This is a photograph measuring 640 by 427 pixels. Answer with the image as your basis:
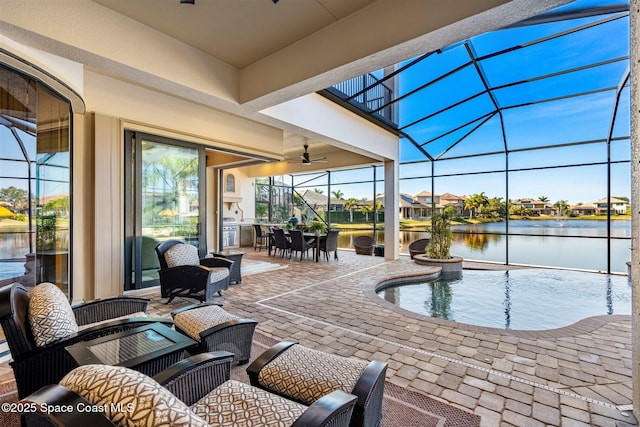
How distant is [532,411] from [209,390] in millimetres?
2221

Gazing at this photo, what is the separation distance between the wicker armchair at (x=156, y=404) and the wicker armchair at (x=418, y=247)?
333 inches

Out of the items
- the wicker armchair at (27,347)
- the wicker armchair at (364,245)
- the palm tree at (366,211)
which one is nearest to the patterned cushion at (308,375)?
the wicker armchair at (27,347)

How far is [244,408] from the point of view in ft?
4.94

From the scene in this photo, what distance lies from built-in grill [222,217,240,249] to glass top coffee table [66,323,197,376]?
9236 mm

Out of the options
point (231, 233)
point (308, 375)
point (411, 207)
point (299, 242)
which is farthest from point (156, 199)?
point (411, 207)

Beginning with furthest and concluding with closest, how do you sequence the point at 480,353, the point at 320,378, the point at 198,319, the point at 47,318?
the point at 480,353
the point at 198,319
the point at 47,318
the point at 320,378

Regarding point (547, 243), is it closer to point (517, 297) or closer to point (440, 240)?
point (440, 240)

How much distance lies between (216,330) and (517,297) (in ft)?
17.4

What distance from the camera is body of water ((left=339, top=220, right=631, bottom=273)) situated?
7.27 m

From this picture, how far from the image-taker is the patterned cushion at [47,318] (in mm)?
1871

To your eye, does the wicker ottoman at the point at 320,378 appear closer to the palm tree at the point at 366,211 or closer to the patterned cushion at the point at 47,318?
the patterned cushion at the point at 47,318

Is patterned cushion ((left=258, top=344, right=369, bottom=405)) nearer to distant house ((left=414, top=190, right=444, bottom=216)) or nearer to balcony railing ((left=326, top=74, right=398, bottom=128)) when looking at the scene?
balcony railing ((left=326, top=74, right=398, bottom=128))

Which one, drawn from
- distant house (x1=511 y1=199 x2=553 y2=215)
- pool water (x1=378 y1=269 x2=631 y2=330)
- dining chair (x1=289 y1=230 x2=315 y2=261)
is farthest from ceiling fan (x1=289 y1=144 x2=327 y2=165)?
distant house (x1=511 y1=199 x2=553 y2=215)

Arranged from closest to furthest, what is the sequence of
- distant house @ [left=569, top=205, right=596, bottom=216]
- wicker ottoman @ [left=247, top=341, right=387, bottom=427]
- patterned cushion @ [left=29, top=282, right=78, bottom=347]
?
1. wicker ottoman @ [left=247, top=341, right=387, bottom=427]
2. patterned cushion @ [left=29, top=282, right=78, bottom=347]
3. distant house @ [left=569, top=205, right=596, bottom=216]
